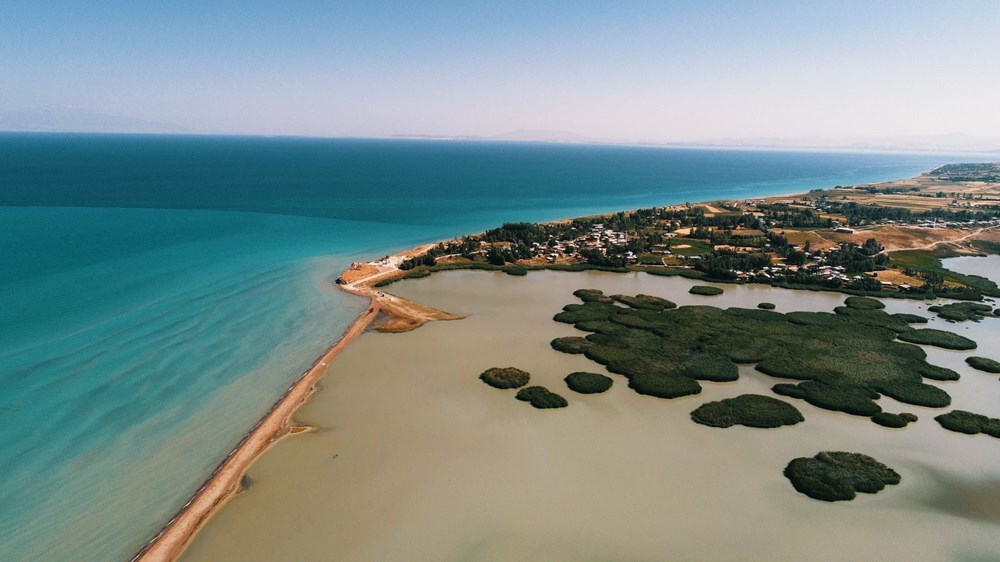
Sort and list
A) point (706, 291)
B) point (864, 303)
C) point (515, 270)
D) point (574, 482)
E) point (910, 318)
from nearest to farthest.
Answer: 1. point (574, 482)
2. point (910, 318)
3. point (864, 303)
4. point (706, 291)
5. point (515, 270)

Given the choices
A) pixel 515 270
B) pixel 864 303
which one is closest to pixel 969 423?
pixel 864 303

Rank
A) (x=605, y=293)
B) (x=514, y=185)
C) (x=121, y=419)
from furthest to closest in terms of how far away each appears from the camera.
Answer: (x=514, y=185) < (x=605, y=293) < (x=121, y=419)

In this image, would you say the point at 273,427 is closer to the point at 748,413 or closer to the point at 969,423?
the point at 748,413

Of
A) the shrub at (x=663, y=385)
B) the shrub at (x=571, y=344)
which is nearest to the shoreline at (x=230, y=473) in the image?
the shrub at (x=571, y=344)

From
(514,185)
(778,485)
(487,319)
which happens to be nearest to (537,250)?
(487,319)

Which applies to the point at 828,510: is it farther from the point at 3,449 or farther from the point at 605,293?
the point at 3,449
